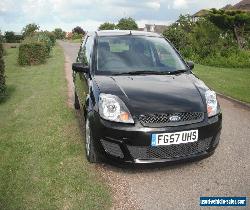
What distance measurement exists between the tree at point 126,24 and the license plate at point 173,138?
57353 millimetres

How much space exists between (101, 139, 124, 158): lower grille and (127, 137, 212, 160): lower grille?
0.44ft

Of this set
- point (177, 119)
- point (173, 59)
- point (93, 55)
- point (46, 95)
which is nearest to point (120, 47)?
point (93, 55)

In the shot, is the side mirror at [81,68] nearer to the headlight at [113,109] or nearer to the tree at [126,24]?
the headlight at [113,109]

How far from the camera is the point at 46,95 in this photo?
10.8 meters

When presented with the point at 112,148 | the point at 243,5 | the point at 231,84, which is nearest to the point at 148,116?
the point at 112,148

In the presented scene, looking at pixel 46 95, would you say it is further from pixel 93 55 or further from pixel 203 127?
pixel 203 127

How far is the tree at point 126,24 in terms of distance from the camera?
62003 millimetres

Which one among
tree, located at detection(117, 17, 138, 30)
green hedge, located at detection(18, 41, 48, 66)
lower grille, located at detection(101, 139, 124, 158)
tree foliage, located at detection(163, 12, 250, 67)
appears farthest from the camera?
tree, located at detection(117, 17, 138, 30)

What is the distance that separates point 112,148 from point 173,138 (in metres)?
0.74

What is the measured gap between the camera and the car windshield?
5703 millimetres

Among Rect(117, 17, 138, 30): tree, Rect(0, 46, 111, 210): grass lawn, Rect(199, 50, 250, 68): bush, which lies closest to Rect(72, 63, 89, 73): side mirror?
Rect(0, 46, 111, 210): grass lawn

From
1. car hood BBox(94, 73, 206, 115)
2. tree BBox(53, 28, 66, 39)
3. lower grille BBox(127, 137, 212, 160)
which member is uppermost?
car hood BBox(94, 73, 206, 115)

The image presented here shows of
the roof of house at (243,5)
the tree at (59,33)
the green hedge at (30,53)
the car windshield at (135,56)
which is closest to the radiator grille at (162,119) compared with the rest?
the car windshield at (135,56)

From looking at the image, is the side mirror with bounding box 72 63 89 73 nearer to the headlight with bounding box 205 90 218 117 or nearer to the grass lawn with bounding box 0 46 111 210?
the grass lawn with bounding box 0 46 111 210
